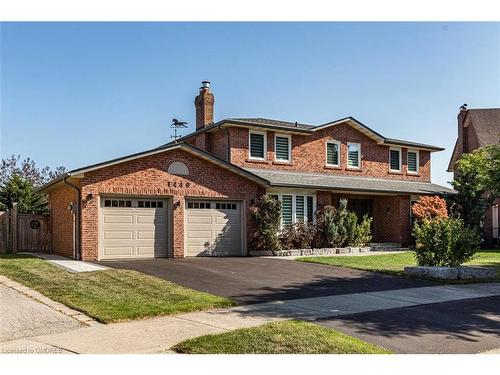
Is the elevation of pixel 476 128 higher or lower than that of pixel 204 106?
higher

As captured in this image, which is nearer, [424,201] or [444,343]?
[444,343]

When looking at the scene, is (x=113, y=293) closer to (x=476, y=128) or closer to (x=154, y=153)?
(x=154, y=153)

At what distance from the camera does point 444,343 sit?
809 centimetres

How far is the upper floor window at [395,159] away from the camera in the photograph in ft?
97.8

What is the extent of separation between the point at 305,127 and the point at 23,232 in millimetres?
13748

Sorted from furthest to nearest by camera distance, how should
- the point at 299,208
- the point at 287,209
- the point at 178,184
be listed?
the point at 299,208
the point at 287,209
the point at 178,184

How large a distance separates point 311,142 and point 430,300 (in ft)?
51.0

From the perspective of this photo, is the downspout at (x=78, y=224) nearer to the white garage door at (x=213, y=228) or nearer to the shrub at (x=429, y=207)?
the white garage door at (x=213, y=228)

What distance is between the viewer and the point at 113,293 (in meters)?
11.6

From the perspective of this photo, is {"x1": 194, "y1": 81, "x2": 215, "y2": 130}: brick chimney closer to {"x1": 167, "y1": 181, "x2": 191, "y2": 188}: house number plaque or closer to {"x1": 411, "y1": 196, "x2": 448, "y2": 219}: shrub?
{"x1": 167, "y1": 181, "x2": 191, "y2": 188}: house number plaque

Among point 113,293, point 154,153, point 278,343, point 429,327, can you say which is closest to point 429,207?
point 154,153

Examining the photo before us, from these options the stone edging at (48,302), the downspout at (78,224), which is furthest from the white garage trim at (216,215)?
the stone edging at (48,302)
